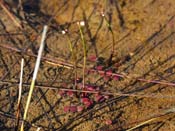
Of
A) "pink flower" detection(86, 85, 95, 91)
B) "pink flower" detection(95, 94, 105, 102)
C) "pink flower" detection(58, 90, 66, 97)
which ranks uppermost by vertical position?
"pink flower" detection(86, 85, 95, 91)

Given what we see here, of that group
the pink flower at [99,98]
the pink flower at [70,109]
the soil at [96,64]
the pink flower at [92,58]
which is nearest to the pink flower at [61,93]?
the soil at [96,64]

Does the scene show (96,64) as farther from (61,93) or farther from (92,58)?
(61,93)

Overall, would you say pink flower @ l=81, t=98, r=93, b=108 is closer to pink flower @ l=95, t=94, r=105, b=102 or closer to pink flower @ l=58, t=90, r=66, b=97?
pink flower @ l=95, t=94, r=105, b=102

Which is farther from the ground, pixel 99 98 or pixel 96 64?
pixel 96 64

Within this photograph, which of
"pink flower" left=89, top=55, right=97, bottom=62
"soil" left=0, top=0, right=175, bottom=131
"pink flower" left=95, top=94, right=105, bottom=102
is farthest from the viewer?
"pink flower" left=89, top=55, right=97, bottom=62

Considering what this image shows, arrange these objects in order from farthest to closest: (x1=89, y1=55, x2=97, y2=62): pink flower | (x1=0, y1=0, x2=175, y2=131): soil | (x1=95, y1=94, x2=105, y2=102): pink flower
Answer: (x1=89, y1=55, x2=97, y2=62): pink flower, (x1=95, y1=94, x2=105, y2=102): pink flower, (x1=0, y1=0, x2=175, y2=131): soil

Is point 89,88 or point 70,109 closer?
point 70,109

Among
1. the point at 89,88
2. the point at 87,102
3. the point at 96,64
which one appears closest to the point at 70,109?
the point at 87,102

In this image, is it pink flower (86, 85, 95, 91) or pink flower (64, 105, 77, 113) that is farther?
pink flower (86, 85, 95, 91)

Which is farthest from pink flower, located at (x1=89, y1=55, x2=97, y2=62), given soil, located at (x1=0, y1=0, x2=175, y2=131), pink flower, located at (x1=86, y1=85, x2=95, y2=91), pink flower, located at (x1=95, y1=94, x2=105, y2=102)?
pink flower, located at (x1=95, y1=94, x2=105, y2=102)

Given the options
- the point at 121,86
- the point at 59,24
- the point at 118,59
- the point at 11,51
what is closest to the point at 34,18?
the point at 59,24
